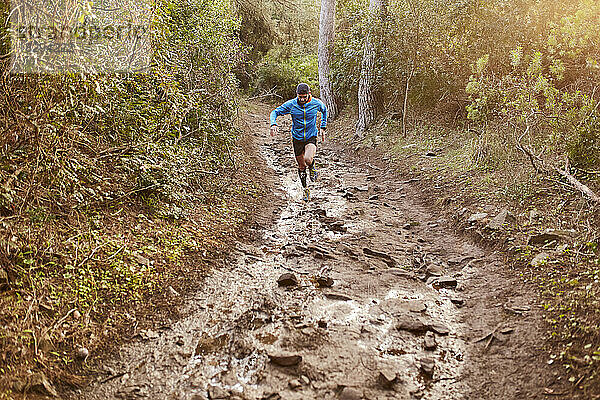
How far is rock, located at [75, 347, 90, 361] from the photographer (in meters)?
3.98

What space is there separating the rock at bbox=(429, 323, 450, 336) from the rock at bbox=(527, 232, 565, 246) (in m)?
2.00

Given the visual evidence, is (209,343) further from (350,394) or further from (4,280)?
(4,280)

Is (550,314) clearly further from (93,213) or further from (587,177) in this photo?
(93,213)

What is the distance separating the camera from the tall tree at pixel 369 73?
14195 mm

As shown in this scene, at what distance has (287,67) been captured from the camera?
2427cm

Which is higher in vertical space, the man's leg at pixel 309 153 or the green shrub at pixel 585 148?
the green shrub at pixel 585 148

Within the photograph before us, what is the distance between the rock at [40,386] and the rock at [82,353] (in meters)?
0.40

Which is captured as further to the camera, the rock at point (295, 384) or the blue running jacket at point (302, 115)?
the blue running jacket at point (302, 115)

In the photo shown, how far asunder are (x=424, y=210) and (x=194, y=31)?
6237mm

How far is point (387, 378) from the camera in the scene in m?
3.88

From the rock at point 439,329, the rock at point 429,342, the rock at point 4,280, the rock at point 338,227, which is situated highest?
the rock at point 4,280

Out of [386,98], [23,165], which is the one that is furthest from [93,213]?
[386,98]

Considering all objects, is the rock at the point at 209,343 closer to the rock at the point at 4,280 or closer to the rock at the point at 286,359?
the rock at the point at 286,359

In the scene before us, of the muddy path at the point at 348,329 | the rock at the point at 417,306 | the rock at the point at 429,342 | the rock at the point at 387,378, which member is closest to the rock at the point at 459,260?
the muddy path at the point at 348,329
